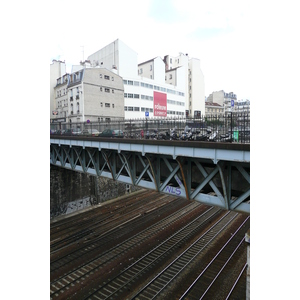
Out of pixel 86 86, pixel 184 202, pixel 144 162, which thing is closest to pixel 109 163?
pixel 144 162

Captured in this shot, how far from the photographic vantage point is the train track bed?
1173 centimetres

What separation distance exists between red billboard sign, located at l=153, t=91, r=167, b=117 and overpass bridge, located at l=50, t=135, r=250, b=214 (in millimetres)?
43287

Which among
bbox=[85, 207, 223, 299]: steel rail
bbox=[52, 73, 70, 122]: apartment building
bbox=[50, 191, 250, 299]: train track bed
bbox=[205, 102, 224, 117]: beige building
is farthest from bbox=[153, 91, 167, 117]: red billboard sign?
bbox=[85, 207, 223, 299]: steel rail

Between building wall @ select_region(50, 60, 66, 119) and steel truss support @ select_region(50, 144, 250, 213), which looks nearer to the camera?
steel truss support @ select_region(50, 144, 250, 213)

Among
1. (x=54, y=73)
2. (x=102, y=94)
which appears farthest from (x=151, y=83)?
(x=54, y=73)

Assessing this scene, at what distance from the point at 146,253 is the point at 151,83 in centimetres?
4564

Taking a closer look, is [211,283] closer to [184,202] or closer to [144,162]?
[144,162]

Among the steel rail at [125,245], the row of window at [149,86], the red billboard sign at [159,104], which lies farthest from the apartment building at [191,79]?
the steel rail at [125,245]

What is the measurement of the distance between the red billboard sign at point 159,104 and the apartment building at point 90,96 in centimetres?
1001

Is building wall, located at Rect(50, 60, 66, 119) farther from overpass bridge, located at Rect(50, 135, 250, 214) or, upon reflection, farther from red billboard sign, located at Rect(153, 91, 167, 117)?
overpass bridge, located at Rect(50, 135, 250, 214)

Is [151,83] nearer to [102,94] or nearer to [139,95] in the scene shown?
[139,95]

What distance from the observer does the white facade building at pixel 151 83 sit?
50125mm

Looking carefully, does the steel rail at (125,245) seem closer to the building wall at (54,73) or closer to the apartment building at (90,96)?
the apartment building at (90,96)

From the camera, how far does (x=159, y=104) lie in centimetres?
5722
